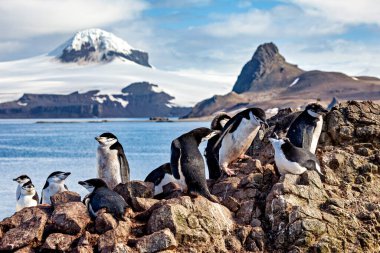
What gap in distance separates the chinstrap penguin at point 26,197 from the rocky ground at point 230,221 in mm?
4627

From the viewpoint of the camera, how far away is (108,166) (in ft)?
45.7

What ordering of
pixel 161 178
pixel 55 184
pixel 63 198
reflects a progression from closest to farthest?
pixel 63 198, pixel 161 178, pixel 55 184

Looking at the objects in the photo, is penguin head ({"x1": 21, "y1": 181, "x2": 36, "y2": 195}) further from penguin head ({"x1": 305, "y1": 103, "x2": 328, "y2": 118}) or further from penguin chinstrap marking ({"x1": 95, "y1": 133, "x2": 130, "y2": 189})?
penguin head ({"x1": 305, "y1": 103, "x2": 328, "y2": 118})

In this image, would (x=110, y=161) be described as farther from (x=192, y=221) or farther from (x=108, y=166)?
(x=192, y=221)

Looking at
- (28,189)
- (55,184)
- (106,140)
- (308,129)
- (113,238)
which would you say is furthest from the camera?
(28,189)

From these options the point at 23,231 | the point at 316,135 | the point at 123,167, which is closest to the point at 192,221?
the point at 23,231

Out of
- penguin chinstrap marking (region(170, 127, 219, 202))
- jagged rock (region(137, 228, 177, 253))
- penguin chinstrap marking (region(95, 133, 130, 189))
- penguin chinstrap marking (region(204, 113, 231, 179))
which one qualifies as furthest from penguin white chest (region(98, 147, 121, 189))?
jagged rock (region(137, 228, 177, 253))

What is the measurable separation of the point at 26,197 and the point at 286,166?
6759 mm

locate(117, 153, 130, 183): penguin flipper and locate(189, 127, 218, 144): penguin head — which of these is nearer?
locate(189, 127, 218, 144): penguin head

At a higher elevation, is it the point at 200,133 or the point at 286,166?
the point at 200,133

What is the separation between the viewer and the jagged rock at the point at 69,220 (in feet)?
33.2

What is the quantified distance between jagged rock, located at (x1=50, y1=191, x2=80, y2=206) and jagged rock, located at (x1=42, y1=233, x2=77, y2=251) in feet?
3.40

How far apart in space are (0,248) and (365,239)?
18.5 feet

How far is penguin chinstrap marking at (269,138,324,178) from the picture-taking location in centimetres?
1184
